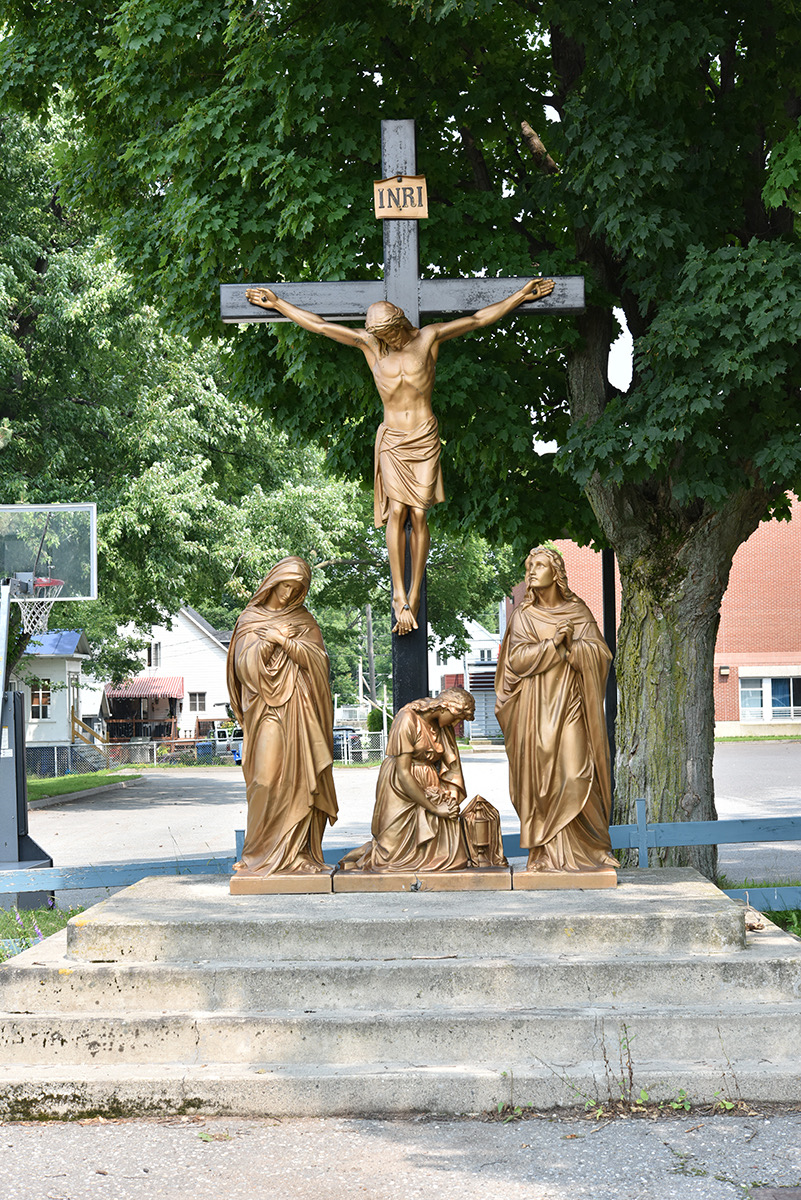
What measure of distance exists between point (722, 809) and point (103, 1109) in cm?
1489

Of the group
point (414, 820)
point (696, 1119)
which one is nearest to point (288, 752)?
point (414, 820)

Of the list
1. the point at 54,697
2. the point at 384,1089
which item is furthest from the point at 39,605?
the point at 54,697

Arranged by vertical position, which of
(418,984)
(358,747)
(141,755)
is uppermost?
(418,984)

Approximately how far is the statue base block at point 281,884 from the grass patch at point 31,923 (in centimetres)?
162

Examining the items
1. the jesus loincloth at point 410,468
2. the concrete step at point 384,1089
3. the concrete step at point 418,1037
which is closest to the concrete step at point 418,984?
the concrete step at point 418,1037

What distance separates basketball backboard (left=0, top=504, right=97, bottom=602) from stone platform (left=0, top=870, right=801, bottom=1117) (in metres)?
9.36

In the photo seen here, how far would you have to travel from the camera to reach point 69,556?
15250 millimetres

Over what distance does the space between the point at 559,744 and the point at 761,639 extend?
41.6 metres

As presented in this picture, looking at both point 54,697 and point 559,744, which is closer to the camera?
point 559,744

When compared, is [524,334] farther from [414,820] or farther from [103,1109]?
[103,1109]

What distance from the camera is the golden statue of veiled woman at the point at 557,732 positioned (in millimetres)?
6547

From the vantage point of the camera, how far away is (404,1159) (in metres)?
4.50

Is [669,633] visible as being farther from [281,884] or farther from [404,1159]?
[404,1159]

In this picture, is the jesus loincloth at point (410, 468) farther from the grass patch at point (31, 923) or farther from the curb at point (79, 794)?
the curb at point (79, 794)
